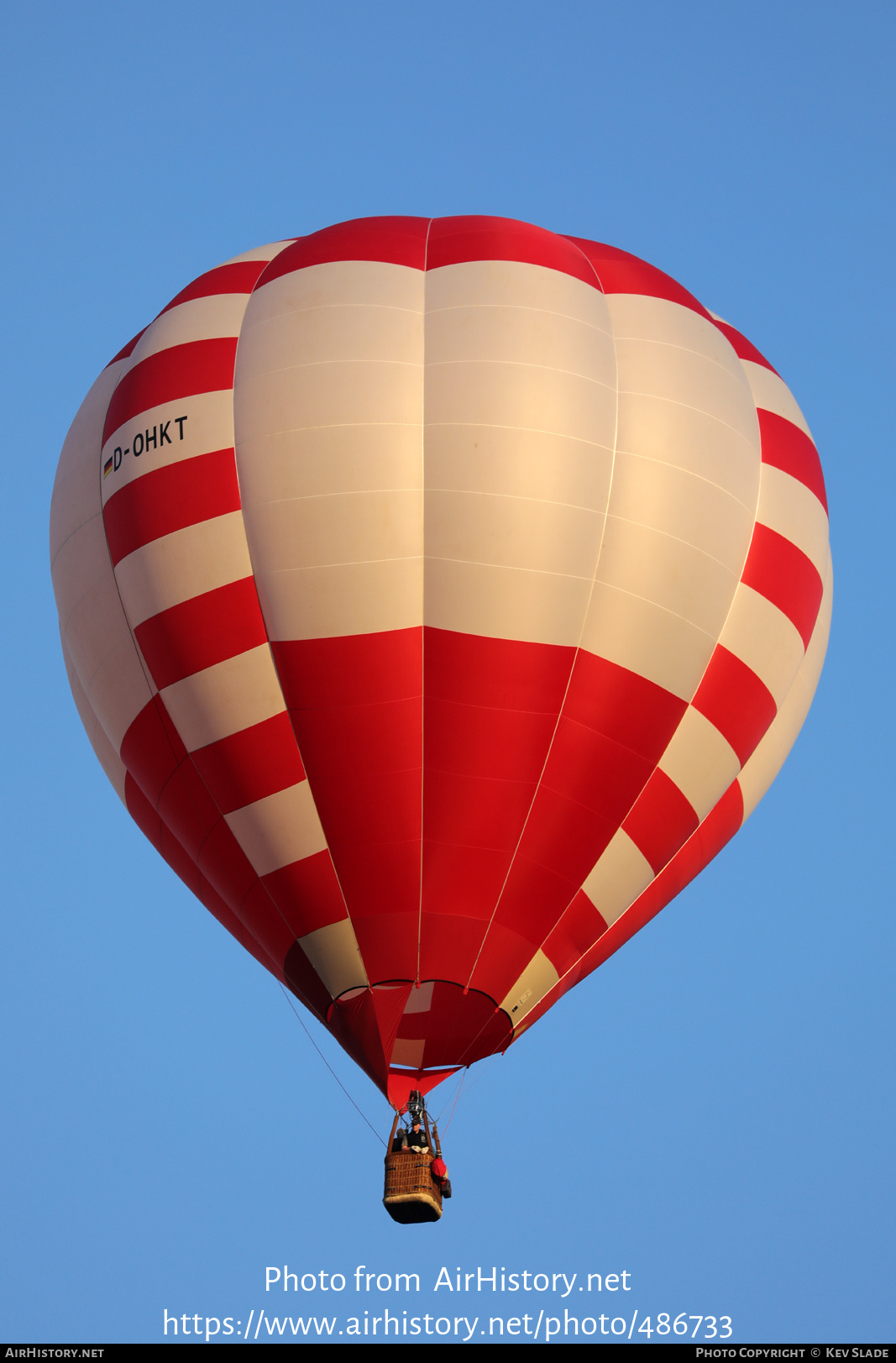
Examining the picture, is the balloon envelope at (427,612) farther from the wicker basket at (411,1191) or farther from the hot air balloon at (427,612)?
the wicker basket at (411,1191)

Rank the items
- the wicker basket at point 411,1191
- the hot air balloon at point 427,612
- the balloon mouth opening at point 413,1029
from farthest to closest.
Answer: the balloon mouth opening at point 413,1029, the hot air balloon at point 427,612, the wicker basket at point 411,1191

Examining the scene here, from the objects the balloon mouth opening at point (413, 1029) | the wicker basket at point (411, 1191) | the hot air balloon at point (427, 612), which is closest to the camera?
the wicker basket at point (411, 1191)

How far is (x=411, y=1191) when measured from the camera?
11625mm

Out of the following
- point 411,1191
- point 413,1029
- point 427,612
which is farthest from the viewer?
point 413,1029

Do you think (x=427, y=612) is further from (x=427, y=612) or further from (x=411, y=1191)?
(x=411, y=1191)

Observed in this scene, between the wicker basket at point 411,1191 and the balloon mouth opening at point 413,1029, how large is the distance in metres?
0.58

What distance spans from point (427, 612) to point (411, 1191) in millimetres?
3785

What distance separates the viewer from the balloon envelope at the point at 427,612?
38.6 ft

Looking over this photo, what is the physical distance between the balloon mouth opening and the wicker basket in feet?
1.90

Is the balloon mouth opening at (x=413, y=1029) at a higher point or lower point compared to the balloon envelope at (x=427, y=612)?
lower

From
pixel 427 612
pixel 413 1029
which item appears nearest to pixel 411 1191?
pixel 413 1029

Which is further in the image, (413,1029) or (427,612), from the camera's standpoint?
(413,1029)

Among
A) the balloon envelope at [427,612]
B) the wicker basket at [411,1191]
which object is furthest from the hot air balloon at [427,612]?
the wicker basket at [411,1191]

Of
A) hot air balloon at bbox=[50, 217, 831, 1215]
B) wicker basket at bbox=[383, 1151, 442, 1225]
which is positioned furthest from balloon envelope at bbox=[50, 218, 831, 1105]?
wicker basket at bbox=[383, 1151, 442, 1225]
